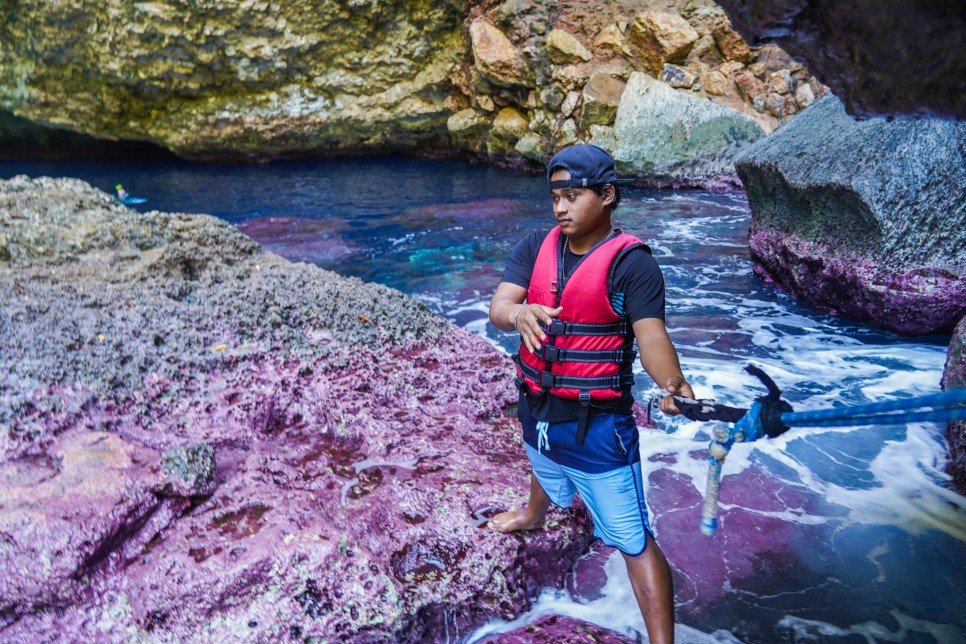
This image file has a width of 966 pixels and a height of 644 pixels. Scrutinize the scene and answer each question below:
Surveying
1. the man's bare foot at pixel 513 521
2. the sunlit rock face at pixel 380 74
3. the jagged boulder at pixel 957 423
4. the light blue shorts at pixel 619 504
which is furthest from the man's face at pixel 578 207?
the sunlit rock face at pixel 380 74

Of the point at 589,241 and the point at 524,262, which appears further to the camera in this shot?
the point at 524,262

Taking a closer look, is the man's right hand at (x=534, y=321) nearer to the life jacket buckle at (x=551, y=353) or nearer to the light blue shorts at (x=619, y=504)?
the life jacket buckle at (x=551, y=353)

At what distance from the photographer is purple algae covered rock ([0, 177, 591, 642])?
6.84ft

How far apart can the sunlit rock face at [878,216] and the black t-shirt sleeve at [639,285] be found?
4179mm

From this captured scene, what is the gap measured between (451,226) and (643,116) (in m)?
4.73

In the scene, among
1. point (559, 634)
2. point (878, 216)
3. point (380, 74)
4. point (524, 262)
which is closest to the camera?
point (559, 634)

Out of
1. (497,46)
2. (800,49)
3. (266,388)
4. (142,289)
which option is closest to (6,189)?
(142,289)

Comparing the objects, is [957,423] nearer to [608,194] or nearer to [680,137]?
[608,194]

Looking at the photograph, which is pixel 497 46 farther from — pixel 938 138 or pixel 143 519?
pixel 143 519

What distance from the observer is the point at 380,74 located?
55.7ft

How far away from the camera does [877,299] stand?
17.9 feet

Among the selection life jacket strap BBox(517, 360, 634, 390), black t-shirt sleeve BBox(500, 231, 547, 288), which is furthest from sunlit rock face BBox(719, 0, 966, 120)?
life jacket strap BBox(517, 360, 634, 390)

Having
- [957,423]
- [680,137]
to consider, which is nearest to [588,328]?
[957,423]

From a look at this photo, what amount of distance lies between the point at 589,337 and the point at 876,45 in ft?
3.67
